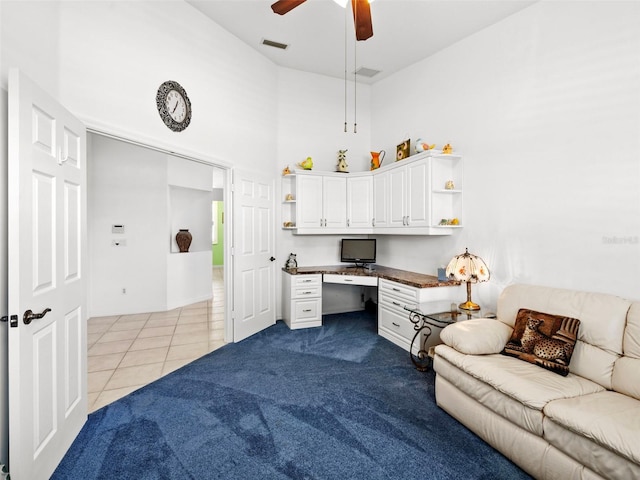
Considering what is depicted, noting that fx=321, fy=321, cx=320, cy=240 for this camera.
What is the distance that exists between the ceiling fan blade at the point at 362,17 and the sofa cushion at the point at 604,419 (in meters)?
2.55

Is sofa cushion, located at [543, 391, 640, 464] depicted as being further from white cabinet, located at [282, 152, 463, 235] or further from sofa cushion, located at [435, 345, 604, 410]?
white cabinet, located at [282, 152, 463, 235]

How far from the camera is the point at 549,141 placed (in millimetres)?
2768

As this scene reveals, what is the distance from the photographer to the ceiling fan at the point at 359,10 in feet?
6.77

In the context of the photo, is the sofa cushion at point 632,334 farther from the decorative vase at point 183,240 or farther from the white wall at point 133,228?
the decorative vase at point 183,240

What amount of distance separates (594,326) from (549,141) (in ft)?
5.17

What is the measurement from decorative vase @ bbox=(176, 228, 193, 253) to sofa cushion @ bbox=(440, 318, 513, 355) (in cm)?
471

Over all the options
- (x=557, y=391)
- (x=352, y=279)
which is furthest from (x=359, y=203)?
(x=557, y=391)

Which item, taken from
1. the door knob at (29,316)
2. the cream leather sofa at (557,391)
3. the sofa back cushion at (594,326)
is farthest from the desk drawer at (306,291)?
the door knob at (29,316)

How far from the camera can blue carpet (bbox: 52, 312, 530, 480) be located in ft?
5.97

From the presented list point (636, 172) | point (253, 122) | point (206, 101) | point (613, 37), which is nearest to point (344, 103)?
point (253, 122)

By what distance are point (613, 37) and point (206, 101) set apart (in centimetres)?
355

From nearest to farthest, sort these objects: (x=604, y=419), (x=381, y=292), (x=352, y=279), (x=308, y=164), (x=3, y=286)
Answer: (x=604, y=419), (x=3, y=286), (x=381, y=292), (x=352, y=279), (x=308, y=164)

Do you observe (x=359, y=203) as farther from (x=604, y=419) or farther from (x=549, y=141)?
(x=604, y=419)

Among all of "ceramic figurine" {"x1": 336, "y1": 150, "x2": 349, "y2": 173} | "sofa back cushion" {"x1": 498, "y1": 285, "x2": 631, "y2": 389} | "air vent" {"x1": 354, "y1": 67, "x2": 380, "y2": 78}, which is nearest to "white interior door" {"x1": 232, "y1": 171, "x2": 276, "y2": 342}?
"ceramic figurine" {"x1": 336, "y1": 150, "x2": 349, "y2": 173}
